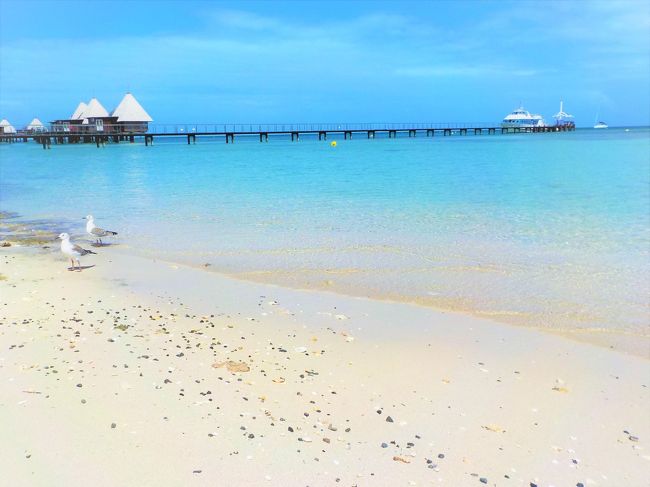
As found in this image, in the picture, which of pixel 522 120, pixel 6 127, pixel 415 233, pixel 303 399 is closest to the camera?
pixel 303 399

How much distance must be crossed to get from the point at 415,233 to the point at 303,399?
7396 mm

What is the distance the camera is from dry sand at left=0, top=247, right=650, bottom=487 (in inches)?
121

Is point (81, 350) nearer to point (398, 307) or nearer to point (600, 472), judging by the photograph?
point (398, 307)

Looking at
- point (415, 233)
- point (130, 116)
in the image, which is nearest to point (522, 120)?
point (130, 116)

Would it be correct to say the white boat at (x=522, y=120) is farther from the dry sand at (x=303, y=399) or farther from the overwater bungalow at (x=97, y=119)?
the dry sand at (x=303, y=399)

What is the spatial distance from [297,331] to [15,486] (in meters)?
2.80

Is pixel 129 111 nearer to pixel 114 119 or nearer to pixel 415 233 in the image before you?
pixel 114 119

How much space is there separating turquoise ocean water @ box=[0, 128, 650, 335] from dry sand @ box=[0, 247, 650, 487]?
1.26 metres

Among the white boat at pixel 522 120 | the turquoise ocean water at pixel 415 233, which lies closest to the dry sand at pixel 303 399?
the turquoise ocean water at pixel 415 233

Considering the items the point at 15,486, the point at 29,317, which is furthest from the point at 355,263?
the point at 15,486

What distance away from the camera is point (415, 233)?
10.8 m

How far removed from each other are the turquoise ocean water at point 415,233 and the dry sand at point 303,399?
1257mm

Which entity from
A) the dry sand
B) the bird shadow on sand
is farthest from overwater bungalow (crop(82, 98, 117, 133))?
the dry sand

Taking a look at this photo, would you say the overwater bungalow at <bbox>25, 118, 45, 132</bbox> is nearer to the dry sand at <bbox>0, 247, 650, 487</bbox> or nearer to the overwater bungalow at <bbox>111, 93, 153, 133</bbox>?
the overwater bungalow at <bbox>111, 93, 153, 133</bbox>
